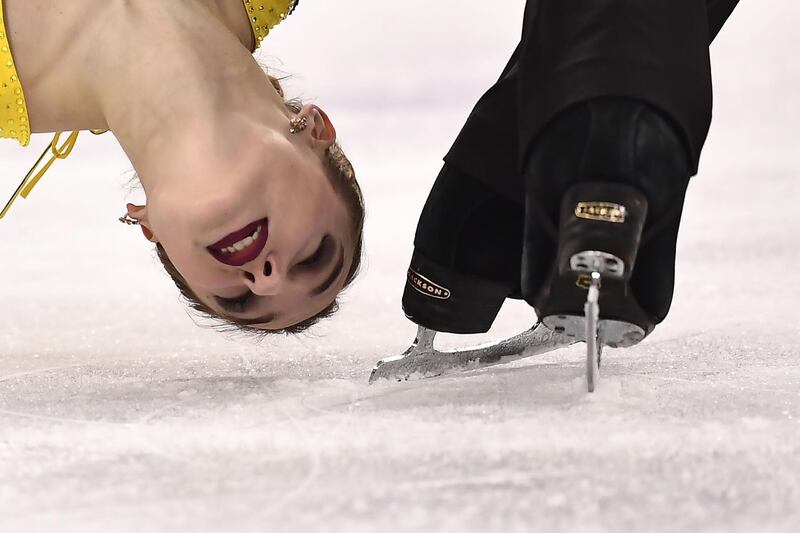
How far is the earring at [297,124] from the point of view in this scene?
1.17 metres

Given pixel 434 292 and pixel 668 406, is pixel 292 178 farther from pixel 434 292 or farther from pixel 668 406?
pixel 668 406

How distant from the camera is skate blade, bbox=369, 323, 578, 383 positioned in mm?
1201

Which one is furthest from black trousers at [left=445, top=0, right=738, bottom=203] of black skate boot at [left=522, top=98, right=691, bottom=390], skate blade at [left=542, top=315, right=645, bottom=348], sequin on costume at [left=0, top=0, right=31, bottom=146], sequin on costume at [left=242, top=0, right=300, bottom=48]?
sequin on costume at [left=0, top=0, right=31, bottom=146]

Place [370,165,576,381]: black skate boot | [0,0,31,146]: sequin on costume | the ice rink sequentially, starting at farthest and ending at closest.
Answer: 1. [0,0,31,146]: sequin on costume
2. [370,165,576,381]: black skate boot
3. the ice rink

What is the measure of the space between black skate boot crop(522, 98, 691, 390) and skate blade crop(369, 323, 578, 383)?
207 mm

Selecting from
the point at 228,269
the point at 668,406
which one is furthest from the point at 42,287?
the point at 668,406

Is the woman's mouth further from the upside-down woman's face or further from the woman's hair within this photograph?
the woman's hair

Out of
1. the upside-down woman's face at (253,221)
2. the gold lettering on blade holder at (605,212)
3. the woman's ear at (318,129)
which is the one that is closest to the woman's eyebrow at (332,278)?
the upside-down woman's face at (253,221)

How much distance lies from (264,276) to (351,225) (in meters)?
0.14

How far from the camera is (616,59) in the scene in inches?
37.0

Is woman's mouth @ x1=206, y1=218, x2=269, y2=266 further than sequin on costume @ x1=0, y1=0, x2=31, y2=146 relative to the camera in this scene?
No

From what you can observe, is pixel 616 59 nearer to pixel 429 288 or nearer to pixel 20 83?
pixel 429 288

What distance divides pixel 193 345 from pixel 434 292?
0.48 meters

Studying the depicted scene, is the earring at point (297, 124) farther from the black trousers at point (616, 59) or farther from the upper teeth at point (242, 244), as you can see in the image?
the black trousers at point (616, 59)
